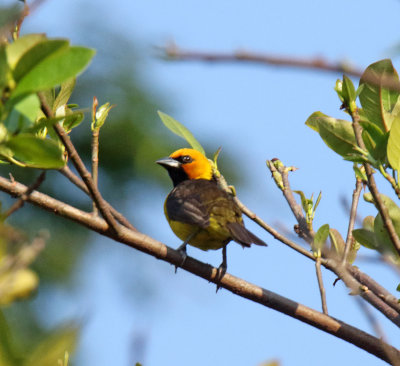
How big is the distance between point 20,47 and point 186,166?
14.1ft

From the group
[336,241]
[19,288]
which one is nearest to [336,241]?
[336,241]

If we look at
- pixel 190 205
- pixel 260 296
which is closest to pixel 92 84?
pixel 190 205

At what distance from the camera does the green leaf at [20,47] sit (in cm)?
138

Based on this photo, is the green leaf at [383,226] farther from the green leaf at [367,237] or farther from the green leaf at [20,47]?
the green leaf at [20,47]

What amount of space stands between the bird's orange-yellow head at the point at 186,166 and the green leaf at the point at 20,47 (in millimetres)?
4233

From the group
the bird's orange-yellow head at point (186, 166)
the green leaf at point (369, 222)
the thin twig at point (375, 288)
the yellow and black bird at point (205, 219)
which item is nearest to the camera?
the thin twig at point (375, 288)

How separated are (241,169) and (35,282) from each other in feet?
30.3

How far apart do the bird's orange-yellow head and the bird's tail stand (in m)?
1.73

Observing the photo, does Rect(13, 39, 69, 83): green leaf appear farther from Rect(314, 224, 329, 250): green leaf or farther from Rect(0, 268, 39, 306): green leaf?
Rect(314, 224, 329, 250): green leaf


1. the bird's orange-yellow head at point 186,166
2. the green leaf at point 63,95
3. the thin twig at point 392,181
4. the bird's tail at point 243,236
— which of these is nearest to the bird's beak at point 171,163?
the bird's orange-yellow head at point 186,166

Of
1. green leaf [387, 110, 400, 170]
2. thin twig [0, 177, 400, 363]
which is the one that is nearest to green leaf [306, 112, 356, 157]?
green leaf [387, 110, 400, 170]

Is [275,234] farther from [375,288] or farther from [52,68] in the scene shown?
[52,68]

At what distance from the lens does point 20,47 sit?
4.62ft

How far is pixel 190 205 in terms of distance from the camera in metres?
4.20
